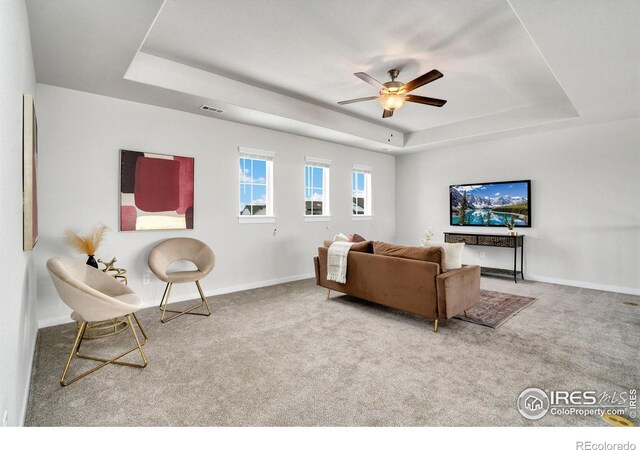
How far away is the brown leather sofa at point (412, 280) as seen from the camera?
10.3ft

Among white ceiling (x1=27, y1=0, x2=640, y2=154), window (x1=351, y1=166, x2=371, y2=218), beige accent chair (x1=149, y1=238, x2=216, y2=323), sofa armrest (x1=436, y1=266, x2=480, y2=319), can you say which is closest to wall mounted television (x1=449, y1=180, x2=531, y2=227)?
white ceiling (x1=27, y1=0, x2=640, y2=154)

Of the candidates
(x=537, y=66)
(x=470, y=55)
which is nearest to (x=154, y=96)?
(x=470, y=55)

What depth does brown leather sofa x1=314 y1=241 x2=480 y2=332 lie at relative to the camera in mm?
3133

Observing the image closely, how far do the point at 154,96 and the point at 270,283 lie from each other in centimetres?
311

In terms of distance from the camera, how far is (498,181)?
5984 mm

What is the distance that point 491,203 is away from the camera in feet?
19.9

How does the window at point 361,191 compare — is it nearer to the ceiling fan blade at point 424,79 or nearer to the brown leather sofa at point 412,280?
the brown leather sofa at point 412,280

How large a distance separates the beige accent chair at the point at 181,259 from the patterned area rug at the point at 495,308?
117 inches

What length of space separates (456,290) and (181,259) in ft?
10.7

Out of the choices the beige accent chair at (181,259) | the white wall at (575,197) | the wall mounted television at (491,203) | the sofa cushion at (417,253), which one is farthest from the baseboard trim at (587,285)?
the beige accent chair at (181,259)

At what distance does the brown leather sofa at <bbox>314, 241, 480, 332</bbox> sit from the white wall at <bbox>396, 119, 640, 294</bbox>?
2819mm

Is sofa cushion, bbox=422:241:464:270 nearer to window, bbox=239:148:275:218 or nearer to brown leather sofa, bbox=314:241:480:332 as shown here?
brown leather sofa, bbox=314:241:480:332

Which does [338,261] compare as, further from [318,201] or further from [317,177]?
[317,177]
